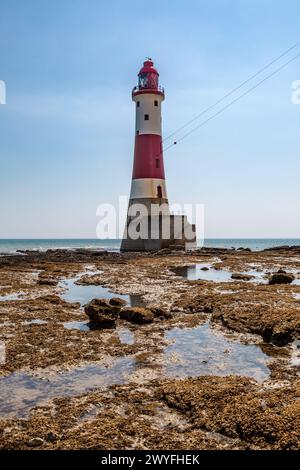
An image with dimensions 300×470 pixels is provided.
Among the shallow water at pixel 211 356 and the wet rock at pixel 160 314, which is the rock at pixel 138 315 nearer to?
the wet rock at pixel 160 314

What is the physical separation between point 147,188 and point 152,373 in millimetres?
35485

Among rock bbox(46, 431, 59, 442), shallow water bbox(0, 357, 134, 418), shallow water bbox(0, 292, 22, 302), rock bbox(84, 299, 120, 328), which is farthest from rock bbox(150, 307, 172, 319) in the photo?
rock bbox(46, 431, 59, 442)

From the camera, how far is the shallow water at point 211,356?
7441mm

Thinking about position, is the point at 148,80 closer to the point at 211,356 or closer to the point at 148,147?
the point at 148,147

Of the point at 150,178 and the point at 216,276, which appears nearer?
the point at 216,276

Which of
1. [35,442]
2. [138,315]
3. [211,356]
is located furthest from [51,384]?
[138,315]

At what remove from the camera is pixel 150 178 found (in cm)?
4219

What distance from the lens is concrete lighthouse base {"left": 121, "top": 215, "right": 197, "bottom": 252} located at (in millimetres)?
42094

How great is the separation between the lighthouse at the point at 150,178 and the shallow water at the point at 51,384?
1352 inches

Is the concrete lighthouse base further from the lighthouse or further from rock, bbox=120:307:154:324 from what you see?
rock, bbox=120:307:154:324

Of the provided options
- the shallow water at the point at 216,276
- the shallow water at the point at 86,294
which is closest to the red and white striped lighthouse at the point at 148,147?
the shallow water at the point at 216,276

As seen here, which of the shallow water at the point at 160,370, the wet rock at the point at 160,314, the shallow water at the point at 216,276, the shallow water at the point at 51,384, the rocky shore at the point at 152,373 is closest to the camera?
the rocky shore at the point at 152,373
